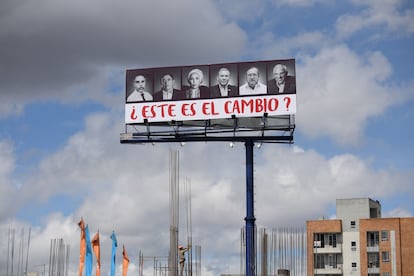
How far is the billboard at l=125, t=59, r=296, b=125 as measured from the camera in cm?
4784

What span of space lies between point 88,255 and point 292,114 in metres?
15.8

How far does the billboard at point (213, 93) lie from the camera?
47844 millimetres

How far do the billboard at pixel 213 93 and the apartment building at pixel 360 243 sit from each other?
153 feet

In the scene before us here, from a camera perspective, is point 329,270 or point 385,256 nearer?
point 385,256

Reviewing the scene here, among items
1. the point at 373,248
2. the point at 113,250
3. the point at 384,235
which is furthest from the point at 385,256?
the point at 113,250

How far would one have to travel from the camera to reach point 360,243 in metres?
90.9

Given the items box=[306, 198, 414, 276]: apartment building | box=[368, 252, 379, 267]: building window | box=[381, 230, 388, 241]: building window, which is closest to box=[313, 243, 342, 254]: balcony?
box=[306, 198, 414, 276]: apartment building

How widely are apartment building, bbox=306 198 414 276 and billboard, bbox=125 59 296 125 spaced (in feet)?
153

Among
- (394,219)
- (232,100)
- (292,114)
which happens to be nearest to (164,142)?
(232,100)

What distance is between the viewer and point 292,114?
1869 inches

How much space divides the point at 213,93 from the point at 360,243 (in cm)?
4852

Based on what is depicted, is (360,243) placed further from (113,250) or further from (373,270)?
(113,250)

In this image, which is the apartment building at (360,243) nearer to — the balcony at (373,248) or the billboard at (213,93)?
the balcony at (373,248)

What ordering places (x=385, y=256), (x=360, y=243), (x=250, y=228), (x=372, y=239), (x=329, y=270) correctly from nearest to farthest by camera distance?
1. (x=250, y=228)
2. (x=385, y=256)
3. (x=372, y=239)
4. (x=360, y=243)
5. (x=329, y=270)
